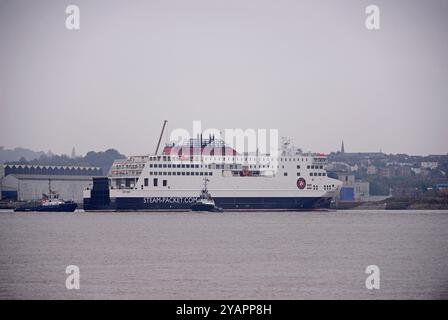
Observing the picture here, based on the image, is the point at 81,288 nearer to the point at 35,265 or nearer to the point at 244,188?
the point at 35,265

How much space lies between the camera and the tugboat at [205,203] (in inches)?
2655

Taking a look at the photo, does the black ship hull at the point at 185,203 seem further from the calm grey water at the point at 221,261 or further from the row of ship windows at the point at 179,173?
the calm grey water at the point at 221,261

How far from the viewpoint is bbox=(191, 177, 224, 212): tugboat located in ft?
221

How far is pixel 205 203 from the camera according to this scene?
67438 millimetres

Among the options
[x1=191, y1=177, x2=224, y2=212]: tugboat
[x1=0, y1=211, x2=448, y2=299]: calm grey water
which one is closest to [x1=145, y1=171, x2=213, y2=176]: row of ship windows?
[x1=191, y1=177, x2=224, y2=212]: tugboat

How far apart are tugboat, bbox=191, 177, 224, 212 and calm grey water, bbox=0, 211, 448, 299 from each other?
17.4m

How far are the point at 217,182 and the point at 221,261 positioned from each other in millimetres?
38400

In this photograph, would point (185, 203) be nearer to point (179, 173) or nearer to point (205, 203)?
point (205, 203)

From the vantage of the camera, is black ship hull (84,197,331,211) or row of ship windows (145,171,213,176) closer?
black ship hull (84,197,331,211)

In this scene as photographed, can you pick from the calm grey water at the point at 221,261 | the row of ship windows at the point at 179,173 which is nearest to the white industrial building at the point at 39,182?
the row of ship windows at the point at 179,173

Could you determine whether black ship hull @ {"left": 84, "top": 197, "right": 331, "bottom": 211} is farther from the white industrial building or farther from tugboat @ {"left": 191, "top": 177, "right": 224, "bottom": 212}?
the white industrial building

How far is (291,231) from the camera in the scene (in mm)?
46031

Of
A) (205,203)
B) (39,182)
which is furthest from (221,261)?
(39,182)
